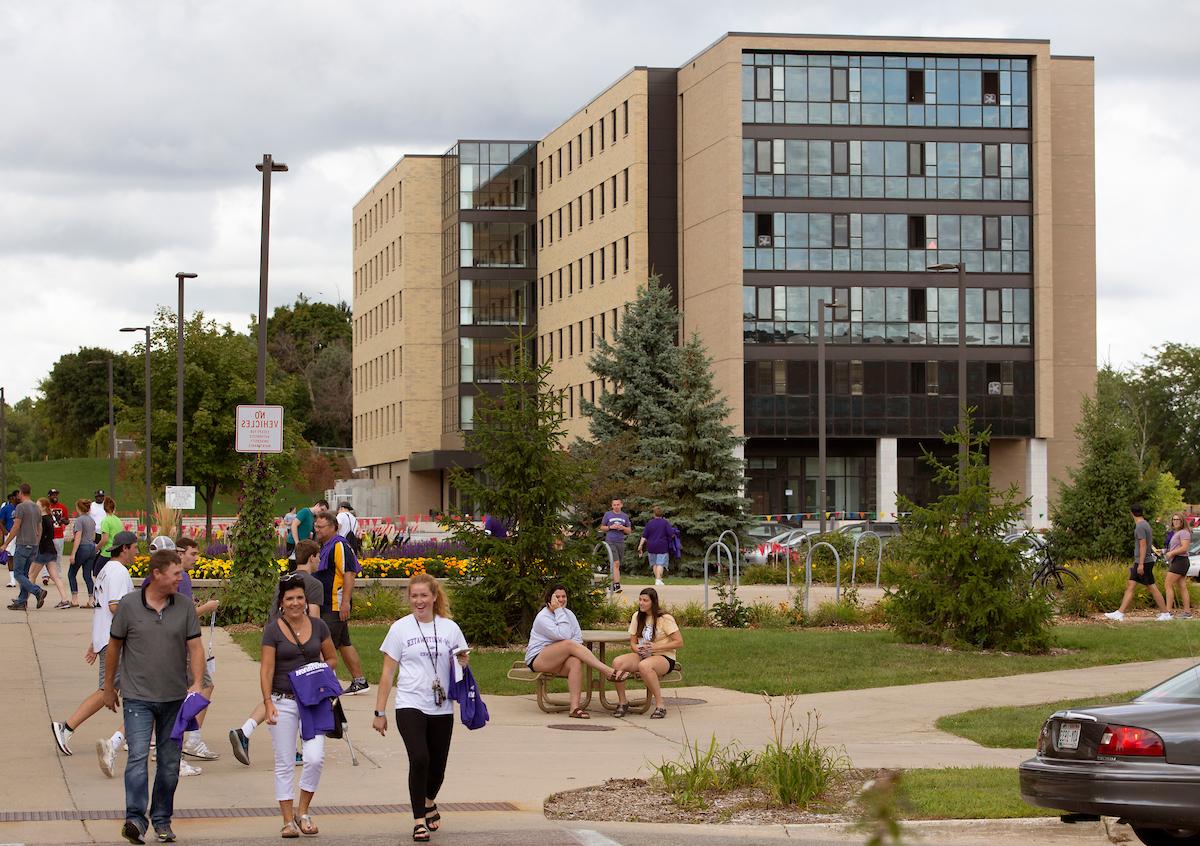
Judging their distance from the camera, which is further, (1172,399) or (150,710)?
(1172,399)

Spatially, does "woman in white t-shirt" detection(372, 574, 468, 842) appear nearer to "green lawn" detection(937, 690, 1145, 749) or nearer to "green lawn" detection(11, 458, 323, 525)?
"green lawn" detection(937, 690, 1145, 749)

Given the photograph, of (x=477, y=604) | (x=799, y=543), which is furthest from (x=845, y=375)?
(x=477, y=604)

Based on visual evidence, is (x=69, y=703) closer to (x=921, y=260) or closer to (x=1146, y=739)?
(x=1146, y=739)

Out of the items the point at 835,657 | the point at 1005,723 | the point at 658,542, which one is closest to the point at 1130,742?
the point at 1005,723

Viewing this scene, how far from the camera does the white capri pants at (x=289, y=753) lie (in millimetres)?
9781

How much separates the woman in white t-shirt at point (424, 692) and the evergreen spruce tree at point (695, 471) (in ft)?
109

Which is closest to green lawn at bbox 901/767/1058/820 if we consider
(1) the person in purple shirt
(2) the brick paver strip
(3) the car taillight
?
(3) the car taillight

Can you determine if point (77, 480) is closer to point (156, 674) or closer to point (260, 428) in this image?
point (260, 428)

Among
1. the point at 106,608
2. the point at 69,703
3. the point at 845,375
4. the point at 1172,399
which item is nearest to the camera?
the point at 106,608

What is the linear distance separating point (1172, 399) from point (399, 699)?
Result: 12016cm

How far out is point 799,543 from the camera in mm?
40031

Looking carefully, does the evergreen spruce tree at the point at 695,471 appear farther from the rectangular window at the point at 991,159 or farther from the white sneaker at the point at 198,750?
the white sneaker at the point at 198,750

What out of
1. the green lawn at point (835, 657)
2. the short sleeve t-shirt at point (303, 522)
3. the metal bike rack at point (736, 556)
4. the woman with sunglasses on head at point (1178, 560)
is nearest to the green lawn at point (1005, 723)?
the green lawn at point (835, 657)

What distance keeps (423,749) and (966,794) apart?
3.74 meters
